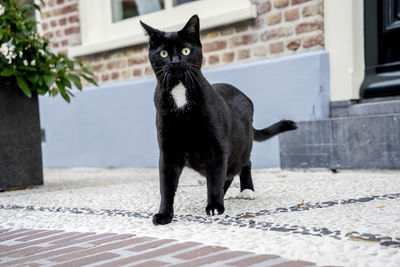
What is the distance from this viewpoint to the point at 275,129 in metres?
3.03

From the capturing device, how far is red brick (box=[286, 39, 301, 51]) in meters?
4.18

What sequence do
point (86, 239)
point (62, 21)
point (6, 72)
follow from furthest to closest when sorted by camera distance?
point (62, 21) → point (6, 72) → point (86, 239)

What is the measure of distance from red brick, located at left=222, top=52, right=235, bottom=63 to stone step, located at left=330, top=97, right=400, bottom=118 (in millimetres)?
1113

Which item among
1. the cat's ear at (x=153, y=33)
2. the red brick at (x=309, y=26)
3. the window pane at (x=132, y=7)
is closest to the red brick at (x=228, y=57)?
the red brick at (x=309, y=26)

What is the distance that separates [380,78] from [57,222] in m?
2.74

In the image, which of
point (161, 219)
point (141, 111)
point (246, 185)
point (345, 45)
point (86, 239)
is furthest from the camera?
point (141, 111)

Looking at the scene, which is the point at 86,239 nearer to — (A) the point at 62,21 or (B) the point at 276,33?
(B) the point at 276,33

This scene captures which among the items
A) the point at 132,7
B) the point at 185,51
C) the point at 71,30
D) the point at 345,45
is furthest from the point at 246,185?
the point at 71,30

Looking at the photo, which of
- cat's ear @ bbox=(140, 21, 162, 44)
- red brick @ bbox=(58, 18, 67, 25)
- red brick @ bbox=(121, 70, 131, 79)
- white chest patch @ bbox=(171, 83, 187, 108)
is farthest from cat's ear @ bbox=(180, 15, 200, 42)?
red brick @ bbox=(58, 18, 67, 25)

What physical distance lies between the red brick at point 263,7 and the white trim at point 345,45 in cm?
54

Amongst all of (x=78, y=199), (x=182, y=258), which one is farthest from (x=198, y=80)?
(x=78, y=199)

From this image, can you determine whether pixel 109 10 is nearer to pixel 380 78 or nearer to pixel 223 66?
pixel 223 66

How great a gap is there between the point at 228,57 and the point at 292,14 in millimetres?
770

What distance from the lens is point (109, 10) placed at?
590 cm
